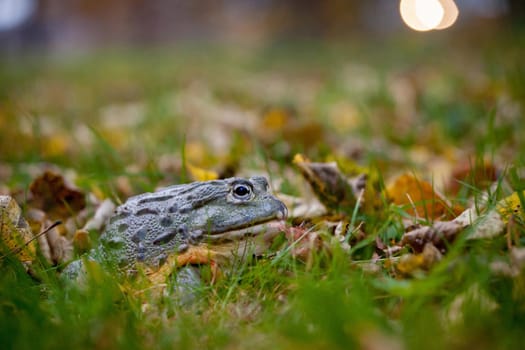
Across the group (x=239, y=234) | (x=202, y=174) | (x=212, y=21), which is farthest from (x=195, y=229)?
(x=212, y=21)

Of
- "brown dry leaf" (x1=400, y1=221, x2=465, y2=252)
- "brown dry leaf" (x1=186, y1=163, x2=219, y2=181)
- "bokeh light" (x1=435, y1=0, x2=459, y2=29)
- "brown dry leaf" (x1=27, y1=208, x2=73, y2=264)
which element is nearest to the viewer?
"brown dry leaf" (x1=400, y1=221, x2=465, y2=252)

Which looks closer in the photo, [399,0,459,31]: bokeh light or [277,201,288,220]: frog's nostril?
[277,201,288,220]: frog's nostril

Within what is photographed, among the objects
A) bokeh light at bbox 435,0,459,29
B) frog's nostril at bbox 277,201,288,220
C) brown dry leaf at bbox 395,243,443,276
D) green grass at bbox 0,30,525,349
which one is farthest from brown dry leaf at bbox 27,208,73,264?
bokeh light at bbox 435,0,459,29

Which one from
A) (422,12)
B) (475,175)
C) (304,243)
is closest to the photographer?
(304,243)

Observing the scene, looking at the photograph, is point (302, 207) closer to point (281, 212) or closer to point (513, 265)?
point (281, 212)

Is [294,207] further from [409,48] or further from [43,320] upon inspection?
[409,48]

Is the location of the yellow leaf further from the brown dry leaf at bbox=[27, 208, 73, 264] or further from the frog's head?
the brown dry leaf at bbox=[27, 208, 73, 264]

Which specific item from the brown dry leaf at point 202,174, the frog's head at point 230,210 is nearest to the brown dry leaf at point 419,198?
the frog's head at point 230,210
